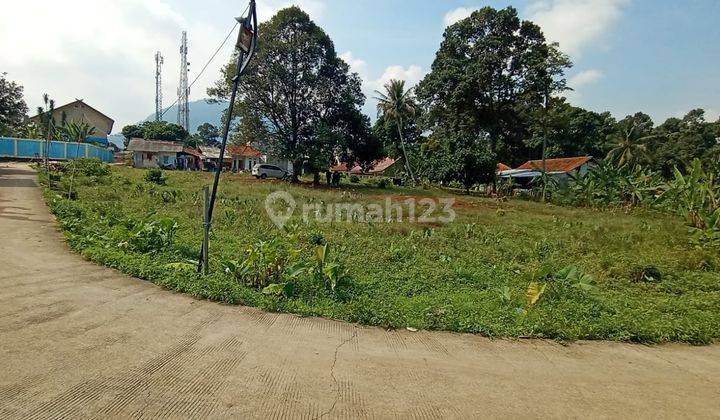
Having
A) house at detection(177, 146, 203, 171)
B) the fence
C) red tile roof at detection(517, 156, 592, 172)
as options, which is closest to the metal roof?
house at detection(177, 146, 203, 171)

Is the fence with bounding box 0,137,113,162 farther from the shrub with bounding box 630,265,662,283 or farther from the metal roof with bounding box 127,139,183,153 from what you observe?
the shrub with bounding box 630,265,662,283

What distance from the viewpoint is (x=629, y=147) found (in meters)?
35.1

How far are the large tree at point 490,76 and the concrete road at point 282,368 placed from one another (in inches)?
1206

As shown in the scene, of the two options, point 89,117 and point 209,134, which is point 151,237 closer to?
point 89,117

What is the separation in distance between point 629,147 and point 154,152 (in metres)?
47.7

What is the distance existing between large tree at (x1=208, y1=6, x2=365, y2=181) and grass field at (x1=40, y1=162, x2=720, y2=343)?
1573 centimetres

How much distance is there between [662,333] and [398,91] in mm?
35293

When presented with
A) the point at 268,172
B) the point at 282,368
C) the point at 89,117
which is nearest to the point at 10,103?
the point at 268,172

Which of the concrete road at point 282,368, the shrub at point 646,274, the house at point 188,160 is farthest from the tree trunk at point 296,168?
the concrete road at point 282,368

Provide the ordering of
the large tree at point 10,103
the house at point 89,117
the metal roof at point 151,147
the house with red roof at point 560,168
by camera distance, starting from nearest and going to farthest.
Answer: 1. the large tree at point 10,103
2. the house with red roof at point 560,168
3. the metal roof at point 151,147
4. the house at point 89,117

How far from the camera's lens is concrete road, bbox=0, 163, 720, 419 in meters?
2.75

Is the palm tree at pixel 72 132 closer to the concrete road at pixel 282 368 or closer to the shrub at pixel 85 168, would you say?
the shrub at pixel 85 168

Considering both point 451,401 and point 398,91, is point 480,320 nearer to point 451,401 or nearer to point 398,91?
point 451,401

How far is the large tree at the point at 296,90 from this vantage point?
27.1 metres
